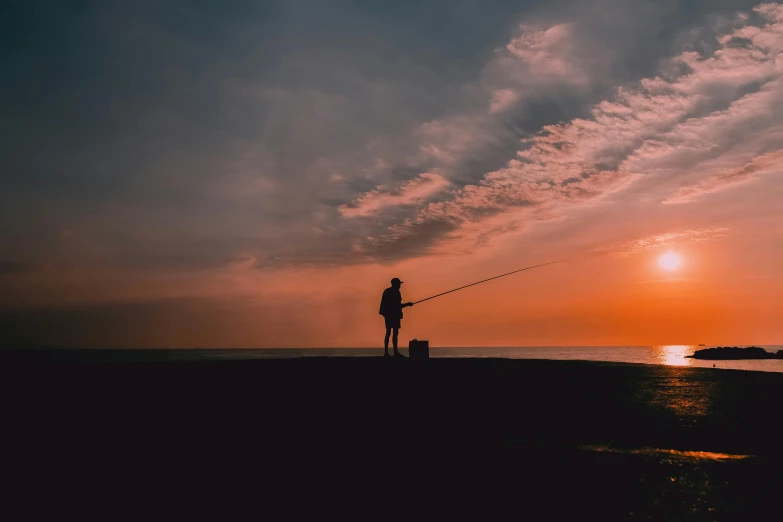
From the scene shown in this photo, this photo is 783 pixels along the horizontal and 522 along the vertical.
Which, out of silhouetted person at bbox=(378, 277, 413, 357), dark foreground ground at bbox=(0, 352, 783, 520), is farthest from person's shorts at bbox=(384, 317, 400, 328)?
dark foreground ground at bbox=(0, 352, 783, 520)

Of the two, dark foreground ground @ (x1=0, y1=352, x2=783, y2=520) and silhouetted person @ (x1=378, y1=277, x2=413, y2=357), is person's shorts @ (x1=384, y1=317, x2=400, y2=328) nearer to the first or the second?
silhouetted person @ (x1=378, y1=277, x2=413, y2=357)

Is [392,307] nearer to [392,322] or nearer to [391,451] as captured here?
[392,322]

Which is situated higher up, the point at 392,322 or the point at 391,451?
the point at 392,322

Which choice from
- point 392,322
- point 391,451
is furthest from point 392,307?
point 391,451

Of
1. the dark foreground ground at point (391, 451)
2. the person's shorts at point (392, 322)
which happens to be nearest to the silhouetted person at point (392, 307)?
the person's shorts at point (392, 322)

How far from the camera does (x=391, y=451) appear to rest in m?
5.26

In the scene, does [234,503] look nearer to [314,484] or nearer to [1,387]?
[314,484]

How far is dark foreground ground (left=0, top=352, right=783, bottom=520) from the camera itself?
363cm

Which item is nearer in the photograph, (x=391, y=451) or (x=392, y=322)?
(x=391, y=451)

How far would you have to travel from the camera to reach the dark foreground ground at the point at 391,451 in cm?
363

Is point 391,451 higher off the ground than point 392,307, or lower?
lower

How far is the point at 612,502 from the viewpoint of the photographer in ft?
11.9

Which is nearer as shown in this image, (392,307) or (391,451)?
(391,451)

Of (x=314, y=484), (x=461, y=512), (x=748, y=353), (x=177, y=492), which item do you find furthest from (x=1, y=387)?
(x=748, y=353)
